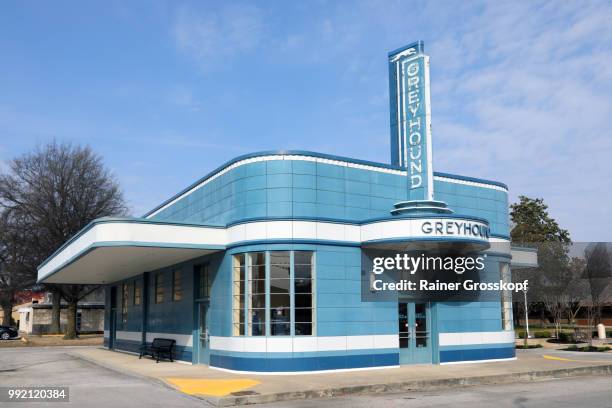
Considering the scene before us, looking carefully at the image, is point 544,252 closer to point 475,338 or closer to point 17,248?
point 475,338

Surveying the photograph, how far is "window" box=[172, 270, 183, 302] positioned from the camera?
24.2m

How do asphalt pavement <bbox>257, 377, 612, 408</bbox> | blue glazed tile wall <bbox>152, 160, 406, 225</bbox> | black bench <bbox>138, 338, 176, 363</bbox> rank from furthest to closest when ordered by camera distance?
black bench <bbox>138, 338, 176, 363</bbox> < blue glazed tile wall <bbox>152, 160, 406, 225</bbox> < asphalt pavement <bbox>257, 377, 612, 408</bbox>

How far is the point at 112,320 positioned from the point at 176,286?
11.6 metres

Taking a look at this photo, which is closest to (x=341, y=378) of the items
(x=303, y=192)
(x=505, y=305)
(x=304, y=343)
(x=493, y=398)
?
(x=304, y=343)

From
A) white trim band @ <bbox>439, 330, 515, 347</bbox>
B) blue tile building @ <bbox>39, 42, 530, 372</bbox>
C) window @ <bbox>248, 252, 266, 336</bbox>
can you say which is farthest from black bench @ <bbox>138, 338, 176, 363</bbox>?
white trim band @ <bbox>439, 330, 515, 347</bbox>

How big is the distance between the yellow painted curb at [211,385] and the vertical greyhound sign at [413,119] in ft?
27.3

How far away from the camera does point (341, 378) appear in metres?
16.8

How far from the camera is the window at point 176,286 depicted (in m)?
24.2

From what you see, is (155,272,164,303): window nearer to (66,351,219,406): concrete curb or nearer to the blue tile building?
(66,351,219,406): concrete curb

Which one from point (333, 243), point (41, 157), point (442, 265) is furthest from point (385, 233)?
point (41, 157)

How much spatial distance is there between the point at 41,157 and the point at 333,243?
38917 millimetres

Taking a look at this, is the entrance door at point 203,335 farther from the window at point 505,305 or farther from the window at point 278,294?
the window at point 505,305

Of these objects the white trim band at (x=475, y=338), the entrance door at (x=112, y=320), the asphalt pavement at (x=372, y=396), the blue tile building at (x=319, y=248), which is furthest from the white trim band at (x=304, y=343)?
the entrance door at (x=112, y=320)

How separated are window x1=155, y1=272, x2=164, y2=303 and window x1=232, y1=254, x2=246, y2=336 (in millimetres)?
8089
